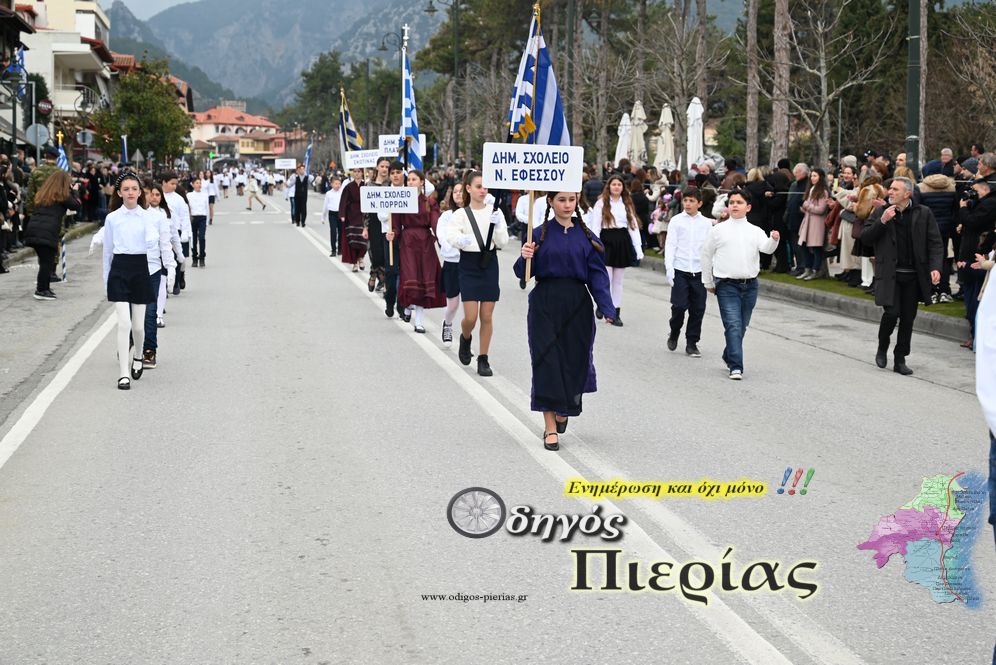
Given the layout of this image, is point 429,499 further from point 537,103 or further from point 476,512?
point 537,103

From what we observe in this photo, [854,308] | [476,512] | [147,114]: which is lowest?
[476,512]

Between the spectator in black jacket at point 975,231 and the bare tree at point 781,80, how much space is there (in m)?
15.5

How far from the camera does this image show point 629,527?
6.57 meters

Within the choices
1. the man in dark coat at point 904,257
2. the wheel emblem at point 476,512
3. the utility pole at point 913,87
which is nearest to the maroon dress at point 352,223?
the utility pole at point 913,87

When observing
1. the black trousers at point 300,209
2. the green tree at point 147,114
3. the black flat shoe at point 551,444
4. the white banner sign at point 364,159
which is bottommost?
the black flat shoe at point 551,444

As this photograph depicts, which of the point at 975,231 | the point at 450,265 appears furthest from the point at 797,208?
the point at 450,265

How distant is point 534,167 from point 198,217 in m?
15.0

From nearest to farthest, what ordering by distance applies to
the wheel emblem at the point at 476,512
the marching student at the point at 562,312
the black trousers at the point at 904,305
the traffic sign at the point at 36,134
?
1. the wheel emblem at the point at 476,512
2. the marching student at the point at 562,312
3. the black trousers at the point at 904,305
4. the traffic sign at the point at 36,134

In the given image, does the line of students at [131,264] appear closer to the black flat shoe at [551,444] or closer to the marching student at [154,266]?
the marching student at [154,266]

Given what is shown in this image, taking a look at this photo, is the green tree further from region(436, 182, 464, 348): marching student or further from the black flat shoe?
the black flat shoe

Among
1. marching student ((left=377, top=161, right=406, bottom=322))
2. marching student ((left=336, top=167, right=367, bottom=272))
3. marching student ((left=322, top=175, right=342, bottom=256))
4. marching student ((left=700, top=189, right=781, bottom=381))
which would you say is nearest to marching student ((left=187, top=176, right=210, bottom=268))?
marching student ((left=336, top=167, right=367, bottom=272))

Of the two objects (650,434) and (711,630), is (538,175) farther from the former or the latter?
(711,630)

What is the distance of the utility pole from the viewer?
17016 millimetres

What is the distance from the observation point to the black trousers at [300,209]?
39250mm
